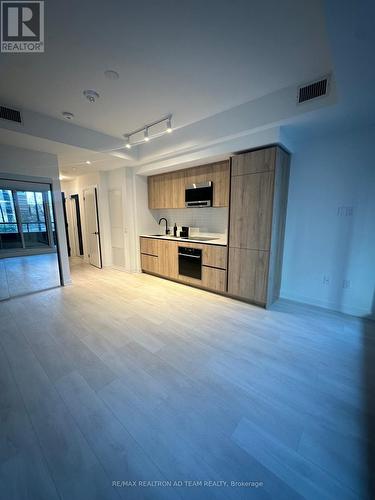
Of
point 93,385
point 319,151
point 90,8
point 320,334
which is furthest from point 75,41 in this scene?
point 320,334

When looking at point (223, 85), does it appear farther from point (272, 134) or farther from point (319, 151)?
point (319, 151)

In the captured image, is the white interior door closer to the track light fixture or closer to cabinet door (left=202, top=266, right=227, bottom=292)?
the track light fixture

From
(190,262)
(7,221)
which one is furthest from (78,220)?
(190,262)

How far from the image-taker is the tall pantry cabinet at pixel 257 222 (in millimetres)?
2744

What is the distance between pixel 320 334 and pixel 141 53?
3.53m

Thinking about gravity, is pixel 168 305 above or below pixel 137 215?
below

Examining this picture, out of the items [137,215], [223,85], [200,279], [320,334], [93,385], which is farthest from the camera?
[137,215]

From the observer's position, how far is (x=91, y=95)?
2.37 m

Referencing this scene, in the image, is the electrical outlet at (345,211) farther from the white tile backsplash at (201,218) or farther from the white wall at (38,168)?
the white wall at (38,168)

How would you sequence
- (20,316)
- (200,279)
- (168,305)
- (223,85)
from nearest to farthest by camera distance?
(223,85) → (20,316) → (168,305) → (200,279)

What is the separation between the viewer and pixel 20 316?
2852 millimetres

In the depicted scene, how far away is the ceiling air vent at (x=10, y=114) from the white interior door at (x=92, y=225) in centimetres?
253

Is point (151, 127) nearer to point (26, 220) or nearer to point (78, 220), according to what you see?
point (26, 220)

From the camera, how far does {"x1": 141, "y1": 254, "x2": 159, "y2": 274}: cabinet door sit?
459 cm
